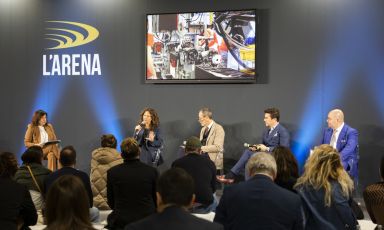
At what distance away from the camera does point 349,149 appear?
263 inches

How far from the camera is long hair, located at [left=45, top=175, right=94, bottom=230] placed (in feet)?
7.19

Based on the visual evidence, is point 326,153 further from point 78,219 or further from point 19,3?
point 19,3

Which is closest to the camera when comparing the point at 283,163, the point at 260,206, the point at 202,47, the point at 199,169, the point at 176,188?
the point at 176,188

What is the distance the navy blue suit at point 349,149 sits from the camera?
21.8 feet

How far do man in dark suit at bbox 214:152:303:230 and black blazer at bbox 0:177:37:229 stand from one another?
56.6 inches

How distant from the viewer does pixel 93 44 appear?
8883mm

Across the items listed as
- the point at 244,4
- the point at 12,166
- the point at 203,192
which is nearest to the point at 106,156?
the point at 203,192

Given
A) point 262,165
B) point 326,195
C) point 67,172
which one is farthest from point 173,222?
point 67,172

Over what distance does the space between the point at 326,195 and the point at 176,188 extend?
159 centimetres

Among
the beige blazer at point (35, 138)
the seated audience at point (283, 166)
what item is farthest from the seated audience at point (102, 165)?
the beige blazer at point (35, 138)

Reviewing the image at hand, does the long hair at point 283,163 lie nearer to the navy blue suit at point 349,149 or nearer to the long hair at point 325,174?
the long hair at point 325,174

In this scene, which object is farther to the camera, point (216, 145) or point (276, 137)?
point (216, 145)

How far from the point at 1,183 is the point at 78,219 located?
1.66 meters

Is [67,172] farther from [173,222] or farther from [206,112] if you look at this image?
[206,112]
